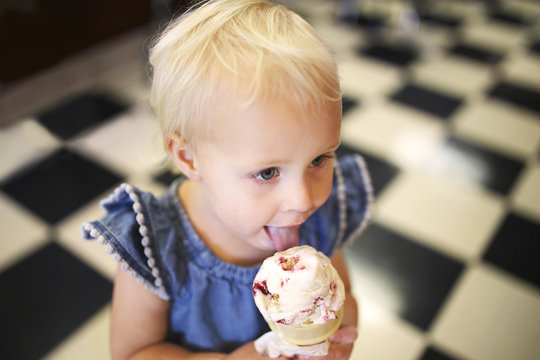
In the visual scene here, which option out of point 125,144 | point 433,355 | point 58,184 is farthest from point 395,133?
point 58,184

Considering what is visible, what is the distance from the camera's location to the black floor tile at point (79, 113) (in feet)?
6.10

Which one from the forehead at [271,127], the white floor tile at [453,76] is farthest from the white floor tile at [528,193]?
the forehead at [271,127]

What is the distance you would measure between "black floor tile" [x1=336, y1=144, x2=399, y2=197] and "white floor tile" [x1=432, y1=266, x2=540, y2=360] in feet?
1.52

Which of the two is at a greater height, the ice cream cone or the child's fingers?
the ice cream cone

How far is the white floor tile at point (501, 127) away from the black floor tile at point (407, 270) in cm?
78

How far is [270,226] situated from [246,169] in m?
0.09

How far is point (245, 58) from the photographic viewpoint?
20.3 inches

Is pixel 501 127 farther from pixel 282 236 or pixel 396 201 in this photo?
pixel 282 236

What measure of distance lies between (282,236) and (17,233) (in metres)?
1.19

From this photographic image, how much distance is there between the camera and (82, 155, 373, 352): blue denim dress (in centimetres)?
62

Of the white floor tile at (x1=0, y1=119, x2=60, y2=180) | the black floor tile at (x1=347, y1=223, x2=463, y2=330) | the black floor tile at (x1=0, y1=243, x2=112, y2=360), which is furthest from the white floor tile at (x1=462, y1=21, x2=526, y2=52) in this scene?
the black floor tile at (x1=0, y1=243, x2=112, y2=360)

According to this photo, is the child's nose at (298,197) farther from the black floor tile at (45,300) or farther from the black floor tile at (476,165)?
the black floor tile at (476,165)

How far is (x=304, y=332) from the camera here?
511 millimetres

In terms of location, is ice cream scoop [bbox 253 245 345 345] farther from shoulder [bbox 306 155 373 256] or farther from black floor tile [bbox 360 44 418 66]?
black floor tile [bbox 360 44 418 66]
